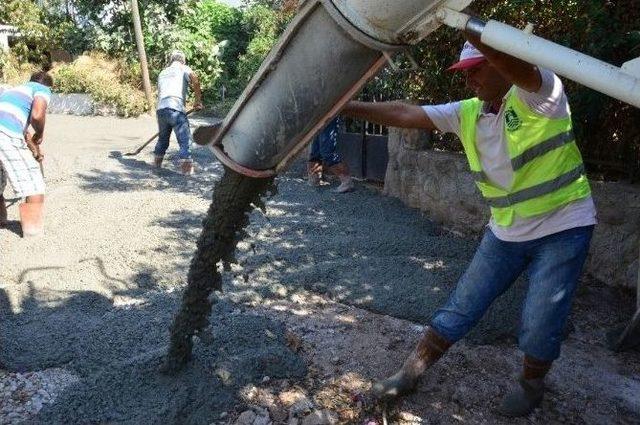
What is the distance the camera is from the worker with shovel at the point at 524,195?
6.76 feet

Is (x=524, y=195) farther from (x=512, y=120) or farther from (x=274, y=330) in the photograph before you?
(x=274, y=330)

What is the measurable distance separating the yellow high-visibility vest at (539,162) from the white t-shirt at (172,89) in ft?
20.4

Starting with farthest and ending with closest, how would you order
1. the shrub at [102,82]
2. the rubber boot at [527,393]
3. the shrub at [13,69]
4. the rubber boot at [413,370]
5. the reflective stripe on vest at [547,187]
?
the shrub at [13,69] → the shrub at [102,82] → the rubber boot at [413,370] → the rubber boot at [527,393] → the reflective stripe on vest at [547,187]

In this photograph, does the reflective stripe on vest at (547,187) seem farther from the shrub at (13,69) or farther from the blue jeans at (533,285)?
the shrub at (13,69)

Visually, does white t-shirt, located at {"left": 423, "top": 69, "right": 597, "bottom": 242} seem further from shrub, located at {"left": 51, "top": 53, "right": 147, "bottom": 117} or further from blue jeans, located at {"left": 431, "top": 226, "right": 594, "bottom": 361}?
shrub, located at {"left": 51, "top": 53, "right": 147, "bottom": 117}

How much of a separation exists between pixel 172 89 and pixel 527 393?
6.55 metres

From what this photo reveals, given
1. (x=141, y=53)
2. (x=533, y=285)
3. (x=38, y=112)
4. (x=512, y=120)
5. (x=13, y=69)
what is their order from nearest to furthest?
(x=512, y=120)
(x=533, y=285)
(x=38, y=112)
(x=141, y=53)
(x=13, y=69)

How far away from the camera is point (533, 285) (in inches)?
86.7

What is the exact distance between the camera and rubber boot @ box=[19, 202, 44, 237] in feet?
16.6

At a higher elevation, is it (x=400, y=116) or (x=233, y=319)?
(x=400, y=116)

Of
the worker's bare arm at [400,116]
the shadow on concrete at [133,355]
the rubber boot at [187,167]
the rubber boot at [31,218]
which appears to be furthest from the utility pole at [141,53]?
the worker's bare arm at [400,116]

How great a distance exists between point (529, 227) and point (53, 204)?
5.61 meters

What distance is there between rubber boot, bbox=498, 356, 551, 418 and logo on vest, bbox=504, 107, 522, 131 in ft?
3.40

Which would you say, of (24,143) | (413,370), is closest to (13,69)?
(24,143)
